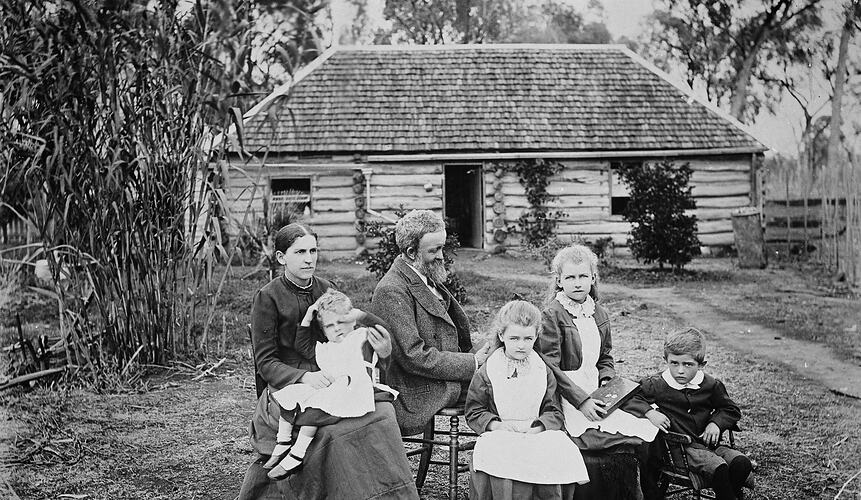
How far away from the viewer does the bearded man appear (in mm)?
3574

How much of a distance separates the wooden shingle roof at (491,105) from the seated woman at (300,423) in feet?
35.6

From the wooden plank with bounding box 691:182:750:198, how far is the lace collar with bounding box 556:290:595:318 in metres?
12.6

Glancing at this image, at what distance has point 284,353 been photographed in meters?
3.58

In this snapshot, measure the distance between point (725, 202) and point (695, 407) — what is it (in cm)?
1316

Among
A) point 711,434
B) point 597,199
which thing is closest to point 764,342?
Answer: point 711,434

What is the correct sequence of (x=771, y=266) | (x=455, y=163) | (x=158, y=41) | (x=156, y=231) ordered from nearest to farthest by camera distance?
1. (x=158, y=41)
2. (x=156, y=231)
3. (x=771, y=266)
4. (x=455, y=163)

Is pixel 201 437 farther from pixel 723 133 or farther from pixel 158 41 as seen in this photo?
pixel 723 133

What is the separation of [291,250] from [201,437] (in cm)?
211

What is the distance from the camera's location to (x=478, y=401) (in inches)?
132

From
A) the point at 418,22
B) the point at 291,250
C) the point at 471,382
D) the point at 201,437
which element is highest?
the point at 418,22

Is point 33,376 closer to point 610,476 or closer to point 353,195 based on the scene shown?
point 610,476

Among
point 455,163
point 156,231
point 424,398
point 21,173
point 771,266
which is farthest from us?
point 455,163

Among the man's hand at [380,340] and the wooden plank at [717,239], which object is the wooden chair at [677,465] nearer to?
the man's hand at [380,340]

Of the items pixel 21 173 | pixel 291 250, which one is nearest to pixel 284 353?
pixel 291 250
